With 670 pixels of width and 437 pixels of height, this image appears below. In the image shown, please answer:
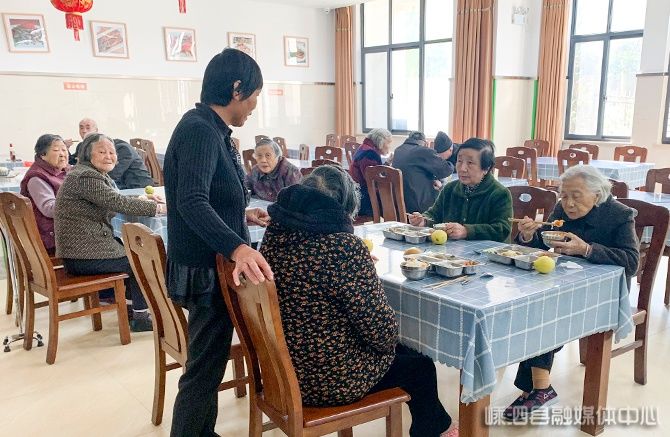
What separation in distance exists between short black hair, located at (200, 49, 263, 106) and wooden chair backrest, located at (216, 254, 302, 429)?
1.50ft

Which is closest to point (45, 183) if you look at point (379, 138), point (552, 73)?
point (379, 138)

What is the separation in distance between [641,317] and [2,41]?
6.81 metres

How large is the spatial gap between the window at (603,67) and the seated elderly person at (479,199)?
16.6 ft

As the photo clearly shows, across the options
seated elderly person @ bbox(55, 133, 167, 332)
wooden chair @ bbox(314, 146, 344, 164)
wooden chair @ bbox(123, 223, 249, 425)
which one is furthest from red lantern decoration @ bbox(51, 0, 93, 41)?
wooden chair @ bbox(123, 223, 249, 425)

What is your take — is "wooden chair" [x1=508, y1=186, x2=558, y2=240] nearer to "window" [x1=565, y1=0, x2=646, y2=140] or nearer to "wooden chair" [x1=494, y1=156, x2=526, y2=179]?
"wooden chair" [x1=494, y1=156, x2=526, y2=179]

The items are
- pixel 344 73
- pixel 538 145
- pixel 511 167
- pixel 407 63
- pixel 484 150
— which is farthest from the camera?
pixel 344 73

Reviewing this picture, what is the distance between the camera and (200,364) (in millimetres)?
1646

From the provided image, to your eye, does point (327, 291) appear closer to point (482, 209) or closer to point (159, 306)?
point (159, 306)

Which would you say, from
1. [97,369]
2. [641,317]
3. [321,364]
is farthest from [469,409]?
[97,369]

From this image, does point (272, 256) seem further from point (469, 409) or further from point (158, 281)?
point (469, 409)

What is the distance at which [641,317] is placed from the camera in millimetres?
2193

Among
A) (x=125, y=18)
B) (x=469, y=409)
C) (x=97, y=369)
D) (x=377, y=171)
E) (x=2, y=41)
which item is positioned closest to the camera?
(x=469, y=409)

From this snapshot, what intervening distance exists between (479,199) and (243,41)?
644 cm

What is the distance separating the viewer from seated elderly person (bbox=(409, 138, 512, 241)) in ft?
7.40
